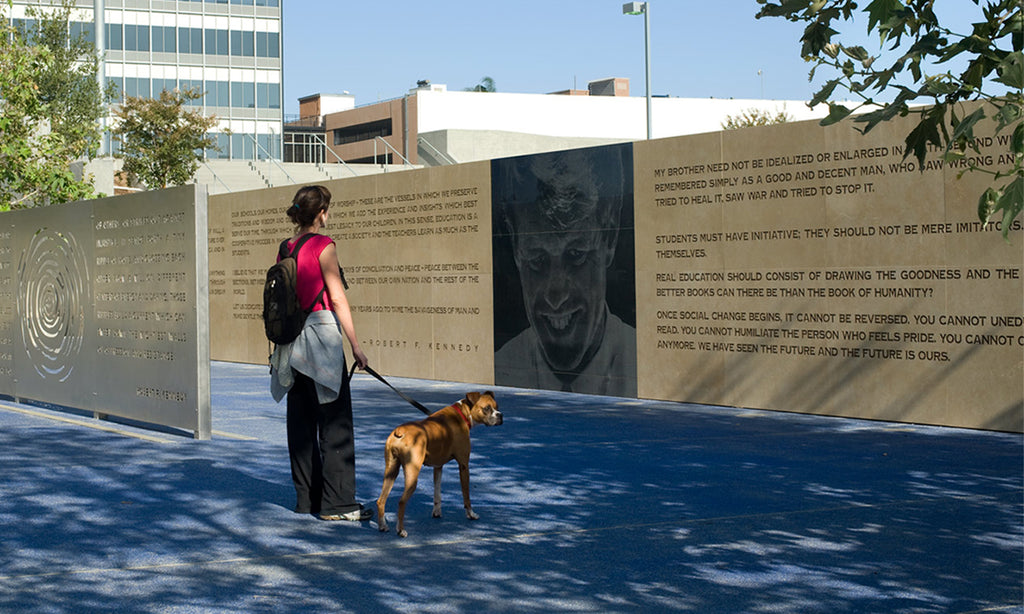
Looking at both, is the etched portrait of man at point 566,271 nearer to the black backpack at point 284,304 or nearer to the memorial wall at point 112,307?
the memorial wall at point 112,307

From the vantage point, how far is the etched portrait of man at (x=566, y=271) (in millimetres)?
14008

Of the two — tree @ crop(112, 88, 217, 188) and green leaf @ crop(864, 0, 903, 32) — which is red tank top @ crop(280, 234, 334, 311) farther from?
tree @ crop(112, 88, 217, 188)

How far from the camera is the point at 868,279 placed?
1147 cm

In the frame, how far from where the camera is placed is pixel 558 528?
6.85 m

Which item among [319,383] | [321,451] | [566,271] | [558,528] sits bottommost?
[558,528]

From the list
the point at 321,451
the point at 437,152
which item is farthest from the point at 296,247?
the point at 437,152

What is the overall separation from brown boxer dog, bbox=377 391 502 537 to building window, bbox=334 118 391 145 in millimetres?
83940

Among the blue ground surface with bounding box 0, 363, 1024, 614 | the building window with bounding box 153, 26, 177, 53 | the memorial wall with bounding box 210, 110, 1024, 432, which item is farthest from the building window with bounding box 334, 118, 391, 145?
the blue ground surface with bounding box 0, 363, 1024, 614

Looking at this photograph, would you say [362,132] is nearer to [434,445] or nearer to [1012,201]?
[434,445]

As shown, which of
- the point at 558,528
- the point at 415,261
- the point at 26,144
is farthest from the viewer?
the point at 415,261

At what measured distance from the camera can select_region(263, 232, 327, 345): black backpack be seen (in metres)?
7.28

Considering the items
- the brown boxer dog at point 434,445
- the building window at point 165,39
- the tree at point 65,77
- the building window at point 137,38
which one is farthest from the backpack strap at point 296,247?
the building window at point 165,39

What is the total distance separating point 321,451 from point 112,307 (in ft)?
19.7

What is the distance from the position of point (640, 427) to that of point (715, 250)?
2467mm
